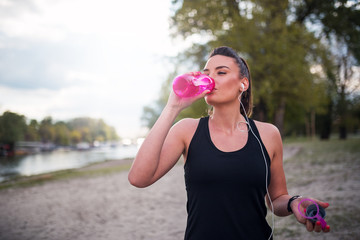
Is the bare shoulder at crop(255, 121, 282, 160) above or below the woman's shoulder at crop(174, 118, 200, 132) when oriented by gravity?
below

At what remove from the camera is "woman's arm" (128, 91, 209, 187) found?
1.70m

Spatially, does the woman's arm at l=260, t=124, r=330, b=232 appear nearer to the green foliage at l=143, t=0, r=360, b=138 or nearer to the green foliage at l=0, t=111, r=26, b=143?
the green foliage at l=143, t=0, r=360, b=138

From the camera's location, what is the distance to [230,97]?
6.60 ft

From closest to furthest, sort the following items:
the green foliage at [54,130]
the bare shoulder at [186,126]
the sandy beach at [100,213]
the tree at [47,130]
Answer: the bare shoulder at [186,126]
the sandy beach at [100,213]
the green foliage at [54,130]
the tree at [47,130]

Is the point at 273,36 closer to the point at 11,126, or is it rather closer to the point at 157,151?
the point at 157,151

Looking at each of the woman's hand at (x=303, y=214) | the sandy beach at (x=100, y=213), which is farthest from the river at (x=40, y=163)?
the woman's hand at (x=303, y=214)

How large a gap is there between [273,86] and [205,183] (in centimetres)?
1340

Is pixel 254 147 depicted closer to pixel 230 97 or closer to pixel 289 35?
pixel 230 97

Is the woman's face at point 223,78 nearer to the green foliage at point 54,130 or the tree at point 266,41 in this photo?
the tree at point 266,41

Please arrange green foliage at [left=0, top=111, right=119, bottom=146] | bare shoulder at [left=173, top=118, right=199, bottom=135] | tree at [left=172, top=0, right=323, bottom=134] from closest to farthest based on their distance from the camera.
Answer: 1. bare shoulder at [left=173, top=118, right=199, bottom=135]
2. tree at [left=172, top=0, right=323, bottom=134]
3. green foliage at [left=0, top=111, right=119, bottom=146]

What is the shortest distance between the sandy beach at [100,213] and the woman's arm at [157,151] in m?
3.78

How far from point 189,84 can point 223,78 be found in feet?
1.01

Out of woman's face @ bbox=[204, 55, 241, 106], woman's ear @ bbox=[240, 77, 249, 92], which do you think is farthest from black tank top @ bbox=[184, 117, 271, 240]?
woman's ear @ bbox=[240, 77, 249, 92]

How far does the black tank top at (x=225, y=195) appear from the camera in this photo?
67.0 inches
